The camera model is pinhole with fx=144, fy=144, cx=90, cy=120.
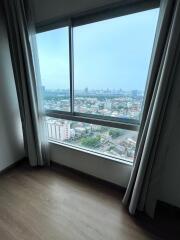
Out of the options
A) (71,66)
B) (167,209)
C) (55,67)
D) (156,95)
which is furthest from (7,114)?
(167,209)

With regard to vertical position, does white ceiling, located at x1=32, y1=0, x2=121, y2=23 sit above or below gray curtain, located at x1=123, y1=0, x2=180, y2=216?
above

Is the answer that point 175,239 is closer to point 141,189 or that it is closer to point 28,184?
point 141,189

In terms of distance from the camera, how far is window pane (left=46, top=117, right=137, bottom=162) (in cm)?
171

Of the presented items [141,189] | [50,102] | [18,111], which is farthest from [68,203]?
[18,111]

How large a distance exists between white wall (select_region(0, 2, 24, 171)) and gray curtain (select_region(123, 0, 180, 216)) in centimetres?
176

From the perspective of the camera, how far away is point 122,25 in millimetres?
1427

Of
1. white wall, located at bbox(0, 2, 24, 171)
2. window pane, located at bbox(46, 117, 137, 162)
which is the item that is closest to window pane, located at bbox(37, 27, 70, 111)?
window pane, located at bbox(46, 117, 137, 162)

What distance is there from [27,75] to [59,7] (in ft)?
2.79

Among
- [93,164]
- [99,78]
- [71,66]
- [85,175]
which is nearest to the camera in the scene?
[99,78]

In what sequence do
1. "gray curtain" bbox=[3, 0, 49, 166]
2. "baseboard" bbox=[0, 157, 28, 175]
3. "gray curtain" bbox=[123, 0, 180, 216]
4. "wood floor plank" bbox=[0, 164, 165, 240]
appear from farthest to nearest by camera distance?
"baseboard" bbox=[0, 157, 28, 175] < "gray curtain" bbox=[3, 0, 49, 166] < "wood floor plank" bbox=[0, 164, 165, 240] < "gray curtain" bbox=[123, 0, 180, 216]

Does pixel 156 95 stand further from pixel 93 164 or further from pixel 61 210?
pixel 61 210

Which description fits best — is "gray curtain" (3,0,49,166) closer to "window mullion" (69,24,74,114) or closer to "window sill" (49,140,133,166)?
"window sill" (49,140,133,166)

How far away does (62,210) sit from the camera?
1532 mm

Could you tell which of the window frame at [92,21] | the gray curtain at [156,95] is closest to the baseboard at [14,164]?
the window frame at [92,21]
